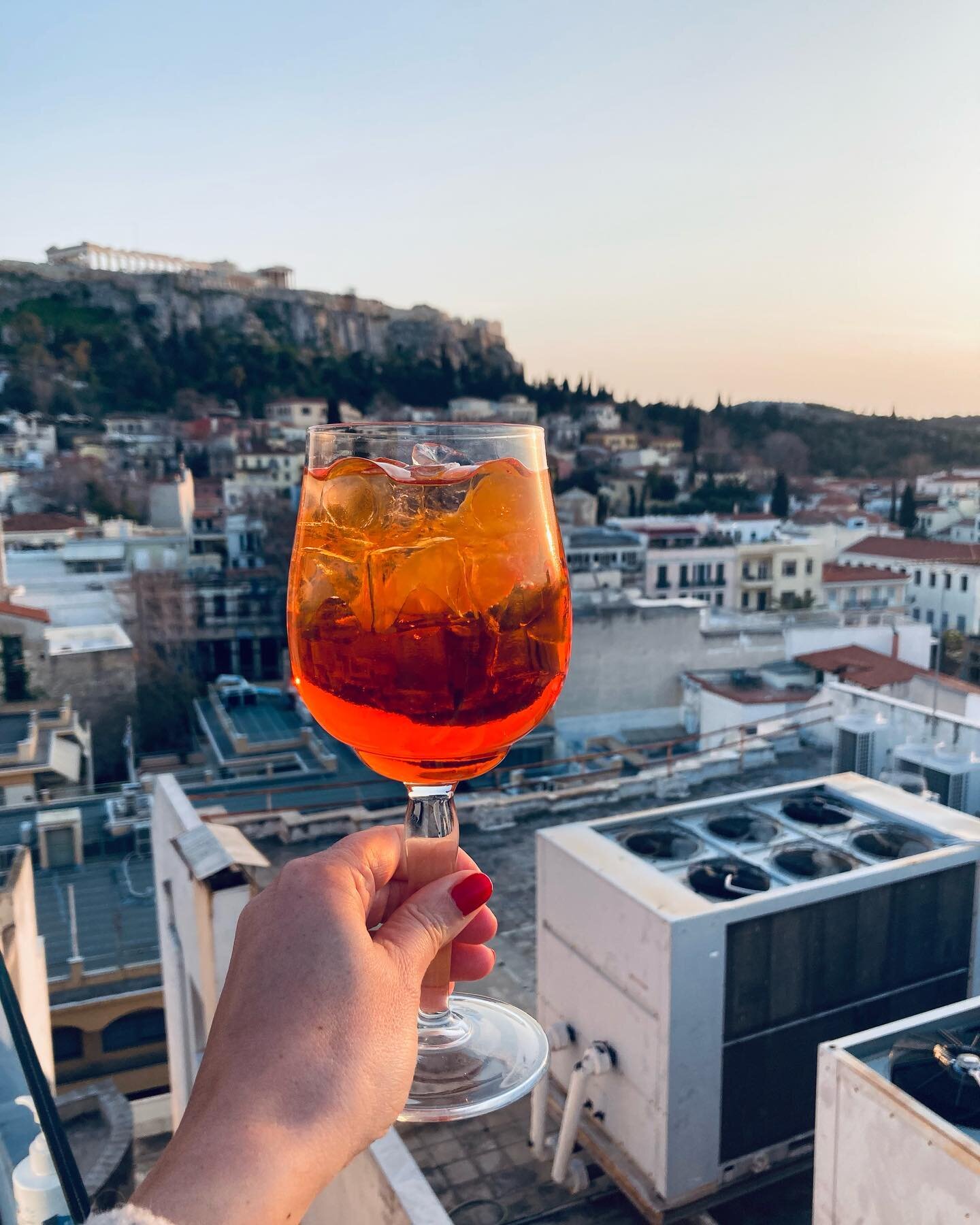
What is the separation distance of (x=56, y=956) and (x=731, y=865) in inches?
419

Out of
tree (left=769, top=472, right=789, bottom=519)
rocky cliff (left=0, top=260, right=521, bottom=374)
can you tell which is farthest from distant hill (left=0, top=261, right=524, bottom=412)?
tree (left=769, top=472, right=789, bottom=519)

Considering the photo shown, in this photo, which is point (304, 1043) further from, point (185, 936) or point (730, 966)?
point (185, 936)

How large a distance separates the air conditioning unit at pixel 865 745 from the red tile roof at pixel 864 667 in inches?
226

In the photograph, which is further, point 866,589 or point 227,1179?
point 866,589

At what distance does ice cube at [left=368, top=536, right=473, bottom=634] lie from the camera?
1028 millimetres

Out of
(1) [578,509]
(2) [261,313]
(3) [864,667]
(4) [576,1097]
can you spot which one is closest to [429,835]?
(4) [576,1097]

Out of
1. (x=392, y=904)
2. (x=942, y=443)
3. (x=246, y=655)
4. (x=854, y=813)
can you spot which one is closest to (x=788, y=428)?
(x=942, y=443)

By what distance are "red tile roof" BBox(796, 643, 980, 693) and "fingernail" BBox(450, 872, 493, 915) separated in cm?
1338

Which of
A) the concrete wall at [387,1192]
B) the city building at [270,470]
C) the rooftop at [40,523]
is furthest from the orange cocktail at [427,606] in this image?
the city building at [270,470]

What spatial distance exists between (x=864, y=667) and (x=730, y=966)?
13159 mm

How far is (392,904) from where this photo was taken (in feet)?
3.88

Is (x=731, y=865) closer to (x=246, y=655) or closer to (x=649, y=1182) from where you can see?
(x=649, y=1182)

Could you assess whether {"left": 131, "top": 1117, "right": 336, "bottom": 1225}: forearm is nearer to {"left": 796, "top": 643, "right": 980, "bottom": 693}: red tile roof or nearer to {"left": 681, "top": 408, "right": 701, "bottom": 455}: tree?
{"left": 796, "top": 643, "right": 980, "bottom": 693}: red tile roof

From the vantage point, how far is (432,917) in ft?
3.51
